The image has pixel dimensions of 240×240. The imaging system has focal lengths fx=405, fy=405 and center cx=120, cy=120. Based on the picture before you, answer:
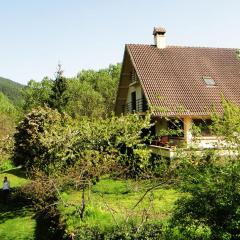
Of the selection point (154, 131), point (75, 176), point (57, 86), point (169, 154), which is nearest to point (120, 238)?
point (75, 176)

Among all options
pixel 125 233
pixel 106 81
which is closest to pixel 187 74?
pixel 125 233

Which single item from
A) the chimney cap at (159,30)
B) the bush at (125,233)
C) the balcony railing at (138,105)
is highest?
the chimney cap at (159,30)

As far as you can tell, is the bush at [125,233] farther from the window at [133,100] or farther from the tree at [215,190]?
the window at [133,100]

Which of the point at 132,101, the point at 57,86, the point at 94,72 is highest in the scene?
the point at 94,72

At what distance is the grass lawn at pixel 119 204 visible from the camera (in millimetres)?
13680

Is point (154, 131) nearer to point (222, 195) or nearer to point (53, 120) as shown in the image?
point (53, 120)

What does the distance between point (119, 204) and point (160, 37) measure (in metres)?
18.2

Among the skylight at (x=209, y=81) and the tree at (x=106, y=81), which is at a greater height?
the tree at (x=106, y=81)

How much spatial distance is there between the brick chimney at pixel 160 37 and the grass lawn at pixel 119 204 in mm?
13524

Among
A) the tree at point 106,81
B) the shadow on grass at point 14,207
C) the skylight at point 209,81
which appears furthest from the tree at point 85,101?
the shadow on grass at point 14,207

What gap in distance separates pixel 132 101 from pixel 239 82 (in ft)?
28.8

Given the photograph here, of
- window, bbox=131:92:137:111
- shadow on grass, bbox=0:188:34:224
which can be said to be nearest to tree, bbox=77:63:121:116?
window, bbox=131:92:137:111

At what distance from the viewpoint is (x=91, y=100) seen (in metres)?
62.3

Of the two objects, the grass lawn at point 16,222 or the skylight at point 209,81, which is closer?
the grass lawn at point 16,222
